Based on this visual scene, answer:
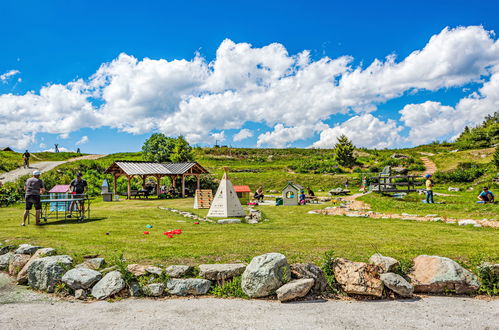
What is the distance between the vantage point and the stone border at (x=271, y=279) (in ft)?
17.7

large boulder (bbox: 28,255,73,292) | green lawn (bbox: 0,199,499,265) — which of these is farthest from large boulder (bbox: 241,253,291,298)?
large boulder (bbox: 28,255,73,292)

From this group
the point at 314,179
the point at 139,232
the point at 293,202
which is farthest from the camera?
the point at 314,179

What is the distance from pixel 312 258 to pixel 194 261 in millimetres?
2408

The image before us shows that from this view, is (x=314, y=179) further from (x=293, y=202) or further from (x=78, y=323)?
(x=78, y=323)

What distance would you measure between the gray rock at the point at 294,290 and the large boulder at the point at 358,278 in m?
0.62

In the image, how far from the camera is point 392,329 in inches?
169

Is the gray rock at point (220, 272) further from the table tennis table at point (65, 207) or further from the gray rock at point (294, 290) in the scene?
the table tennis table at point (65, 207)

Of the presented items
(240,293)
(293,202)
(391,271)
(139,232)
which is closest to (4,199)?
(139,232)

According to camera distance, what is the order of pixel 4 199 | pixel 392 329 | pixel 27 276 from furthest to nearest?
1. pixel 4 199
2. pixel 27 276
3. pixel 392 329

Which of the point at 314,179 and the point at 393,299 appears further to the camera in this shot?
the point at 314,179

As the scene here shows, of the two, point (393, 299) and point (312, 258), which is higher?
point (312, 258)

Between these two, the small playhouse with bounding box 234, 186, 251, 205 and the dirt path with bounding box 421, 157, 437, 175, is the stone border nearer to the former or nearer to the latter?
the small playhouse with bounding box 234, 186, 251, 205

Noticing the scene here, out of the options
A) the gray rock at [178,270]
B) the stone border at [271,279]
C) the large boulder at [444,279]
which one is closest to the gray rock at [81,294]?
the stone border at [271,279]

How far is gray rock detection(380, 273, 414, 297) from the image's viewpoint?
5332mm
